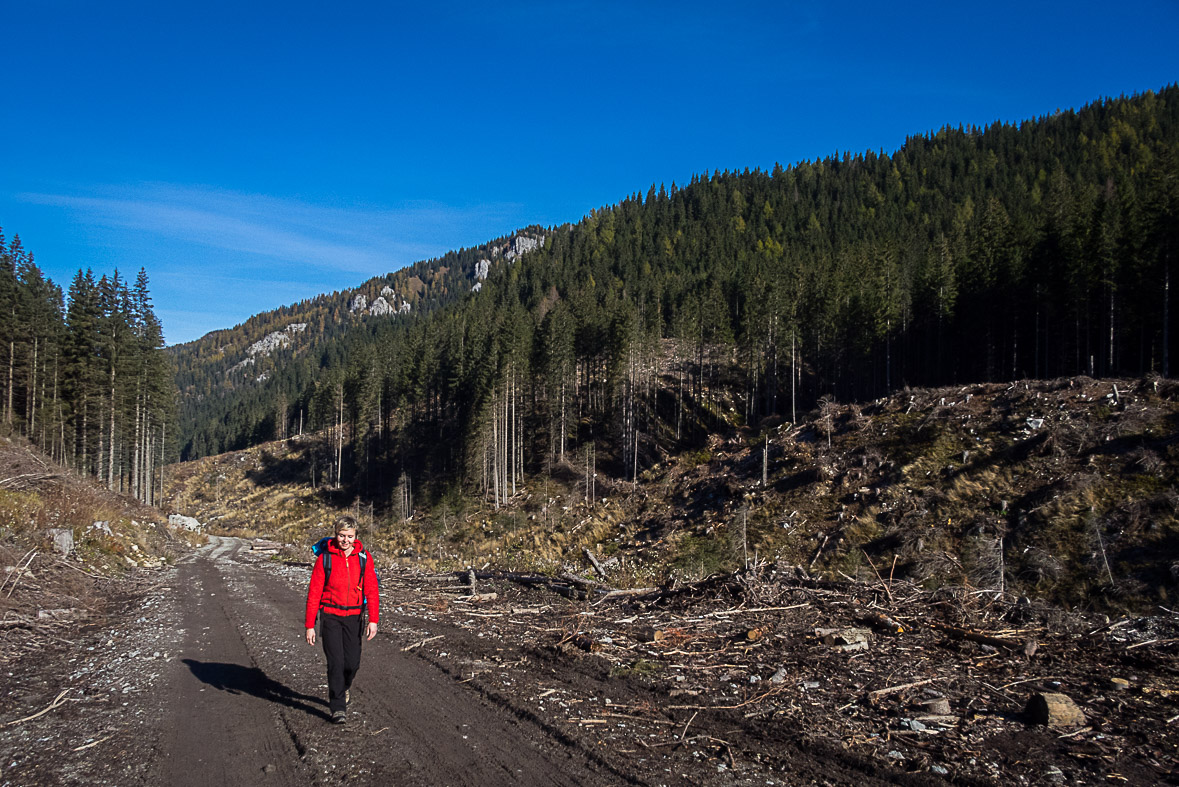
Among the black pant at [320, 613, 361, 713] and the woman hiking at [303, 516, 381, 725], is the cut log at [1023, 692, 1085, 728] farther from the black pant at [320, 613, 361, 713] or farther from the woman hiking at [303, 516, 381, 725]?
the black pant at [320, 613, 361, 713]

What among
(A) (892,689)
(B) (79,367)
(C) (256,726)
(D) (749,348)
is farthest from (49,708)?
(D) (749,348)

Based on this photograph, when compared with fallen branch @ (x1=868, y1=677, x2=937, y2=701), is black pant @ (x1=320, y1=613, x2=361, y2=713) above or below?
above

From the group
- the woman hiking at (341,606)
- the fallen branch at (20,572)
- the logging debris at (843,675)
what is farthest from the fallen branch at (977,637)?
the fallen branch at (20,572)

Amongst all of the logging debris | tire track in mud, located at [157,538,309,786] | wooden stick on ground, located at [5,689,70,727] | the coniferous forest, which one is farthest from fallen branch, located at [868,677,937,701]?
the coniferous forest

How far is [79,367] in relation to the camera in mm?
39844

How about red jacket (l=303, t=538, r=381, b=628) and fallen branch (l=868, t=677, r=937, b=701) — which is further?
fallen branch (l=868, t=677, r=937, b=701)

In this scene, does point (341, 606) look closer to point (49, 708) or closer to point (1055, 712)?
point (49, 708)

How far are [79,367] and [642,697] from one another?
49.9 meters

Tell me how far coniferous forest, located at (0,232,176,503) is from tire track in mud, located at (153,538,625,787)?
38.8m

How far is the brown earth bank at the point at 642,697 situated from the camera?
482cm

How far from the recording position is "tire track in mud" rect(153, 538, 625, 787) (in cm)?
475

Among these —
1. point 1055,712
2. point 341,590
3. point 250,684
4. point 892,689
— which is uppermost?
point 341,590

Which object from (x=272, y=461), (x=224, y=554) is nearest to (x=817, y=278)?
(x=224, y=554)

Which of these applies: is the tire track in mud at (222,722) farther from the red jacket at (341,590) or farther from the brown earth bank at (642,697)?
the red jacket at (341,590)
